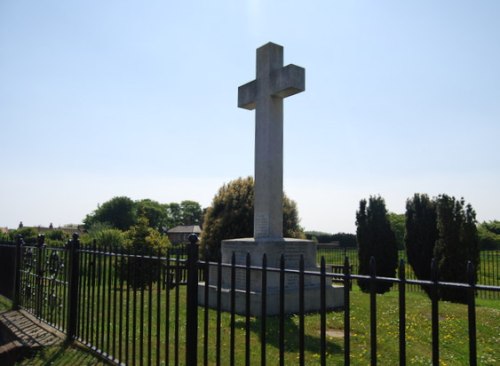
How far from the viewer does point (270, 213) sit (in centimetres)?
796

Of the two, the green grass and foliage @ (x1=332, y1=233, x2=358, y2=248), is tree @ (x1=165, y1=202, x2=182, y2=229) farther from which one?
the green grass

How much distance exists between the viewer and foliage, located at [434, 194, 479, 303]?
11148 mm

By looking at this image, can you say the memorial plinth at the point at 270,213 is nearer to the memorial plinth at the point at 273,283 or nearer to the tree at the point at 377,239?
the memorial plinth at the point at 273,283

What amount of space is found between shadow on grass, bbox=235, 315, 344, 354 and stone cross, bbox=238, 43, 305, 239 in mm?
1937

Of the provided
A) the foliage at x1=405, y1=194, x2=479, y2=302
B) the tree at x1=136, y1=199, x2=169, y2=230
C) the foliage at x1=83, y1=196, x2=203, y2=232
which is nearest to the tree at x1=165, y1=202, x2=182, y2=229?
the foliage at x1=83, y1=196, x2=203, y2=232

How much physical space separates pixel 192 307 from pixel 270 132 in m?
5.17

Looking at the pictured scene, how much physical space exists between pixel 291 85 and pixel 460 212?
22.9 feet

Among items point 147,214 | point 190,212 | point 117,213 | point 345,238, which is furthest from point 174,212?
point 345,238

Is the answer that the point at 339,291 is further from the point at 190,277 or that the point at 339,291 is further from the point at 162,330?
the point at 190,277

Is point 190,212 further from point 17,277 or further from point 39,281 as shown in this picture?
point 39,281

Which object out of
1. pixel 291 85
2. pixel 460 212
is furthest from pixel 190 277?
pixel 460 212

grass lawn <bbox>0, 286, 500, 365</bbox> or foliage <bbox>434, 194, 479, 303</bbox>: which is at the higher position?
foliage <bbox>434, 194, 479, 303</bbox>

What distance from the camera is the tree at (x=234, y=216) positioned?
489 inches

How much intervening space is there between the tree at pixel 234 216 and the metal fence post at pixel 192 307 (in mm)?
8383
